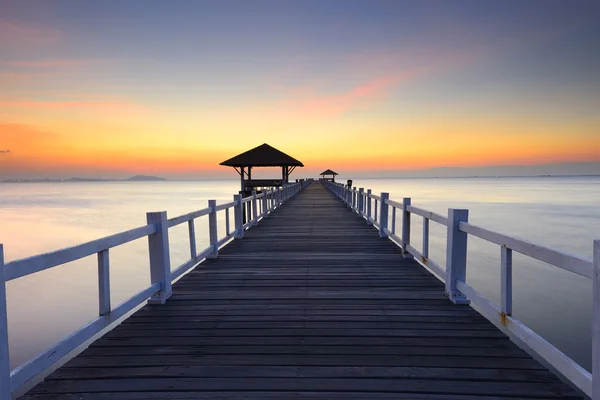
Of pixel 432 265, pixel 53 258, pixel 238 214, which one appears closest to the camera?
pixel 53 258

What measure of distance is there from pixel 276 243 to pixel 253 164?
2113 centimetres

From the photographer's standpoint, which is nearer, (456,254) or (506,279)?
(506,279)

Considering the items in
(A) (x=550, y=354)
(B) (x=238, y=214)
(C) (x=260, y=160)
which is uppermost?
(C) (x=260, y=160)

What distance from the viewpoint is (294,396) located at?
2760mm

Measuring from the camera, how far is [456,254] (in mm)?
4641

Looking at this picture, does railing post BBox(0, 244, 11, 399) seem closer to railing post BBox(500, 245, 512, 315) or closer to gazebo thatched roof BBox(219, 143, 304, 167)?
railing post BBox(500, 245, 512, 315)

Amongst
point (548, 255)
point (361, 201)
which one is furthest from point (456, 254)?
point (361, 201)

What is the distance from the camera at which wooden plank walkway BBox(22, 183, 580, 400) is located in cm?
285

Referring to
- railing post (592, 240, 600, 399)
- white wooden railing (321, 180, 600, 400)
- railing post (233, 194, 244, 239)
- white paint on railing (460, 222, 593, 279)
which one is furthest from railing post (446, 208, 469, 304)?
railing post (233, 194, 244, 239)

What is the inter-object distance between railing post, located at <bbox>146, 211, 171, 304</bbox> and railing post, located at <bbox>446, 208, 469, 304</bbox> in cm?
359

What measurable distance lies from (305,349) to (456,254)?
2.35 metres

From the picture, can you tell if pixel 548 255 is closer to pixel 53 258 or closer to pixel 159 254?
pixel 53 258

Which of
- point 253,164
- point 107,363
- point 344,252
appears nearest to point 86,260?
point 253,164

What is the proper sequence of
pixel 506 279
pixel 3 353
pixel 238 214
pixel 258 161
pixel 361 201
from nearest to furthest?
pixel 3 353 → pixel 506 279 → pixel 238 214 → pixel 361 201 → pixel 258 161
